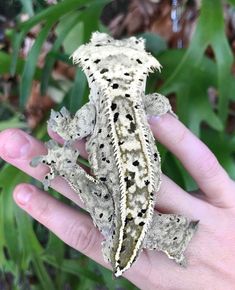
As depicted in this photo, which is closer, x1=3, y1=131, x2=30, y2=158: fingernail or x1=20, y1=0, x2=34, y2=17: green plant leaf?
x1=3, y1=131, x2=30, y2=158: fingernail

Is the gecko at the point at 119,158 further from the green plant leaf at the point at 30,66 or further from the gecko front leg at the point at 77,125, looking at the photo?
the green plant leaf at the point at 30,66

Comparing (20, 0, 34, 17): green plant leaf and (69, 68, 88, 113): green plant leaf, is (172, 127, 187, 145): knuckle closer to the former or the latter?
(69, 68, 88, 113): green plant leaf

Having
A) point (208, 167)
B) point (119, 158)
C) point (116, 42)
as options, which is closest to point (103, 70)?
point (116, 42)

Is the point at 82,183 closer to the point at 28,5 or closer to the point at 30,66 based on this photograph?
the point at 30,66

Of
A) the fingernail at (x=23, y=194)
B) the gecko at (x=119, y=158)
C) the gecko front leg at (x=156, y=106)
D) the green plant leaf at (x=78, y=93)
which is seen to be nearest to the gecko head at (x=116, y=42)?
the gecko at (x=119, y=158)

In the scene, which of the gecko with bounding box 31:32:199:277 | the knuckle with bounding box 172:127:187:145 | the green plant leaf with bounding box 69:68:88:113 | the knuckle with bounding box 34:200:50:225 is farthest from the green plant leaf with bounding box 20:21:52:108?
the knuckle with bounding box 172:127:187:145
